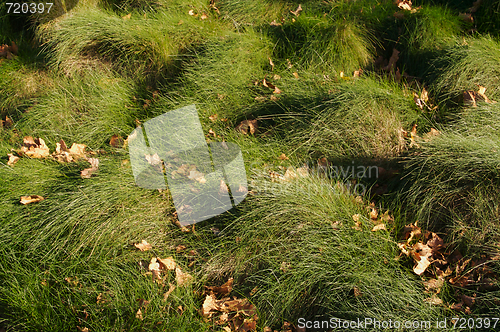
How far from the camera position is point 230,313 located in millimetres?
2355

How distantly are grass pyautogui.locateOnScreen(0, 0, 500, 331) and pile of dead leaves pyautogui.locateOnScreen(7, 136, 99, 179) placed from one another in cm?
7

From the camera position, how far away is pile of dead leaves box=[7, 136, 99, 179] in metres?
3.16

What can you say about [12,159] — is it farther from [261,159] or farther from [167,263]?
[261,159]

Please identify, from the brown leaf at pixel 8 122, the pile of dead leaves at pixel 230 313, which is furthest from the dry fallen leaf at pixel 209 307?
the brown leaf at pixel 8 122

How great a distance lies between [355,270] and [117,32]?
336 cm

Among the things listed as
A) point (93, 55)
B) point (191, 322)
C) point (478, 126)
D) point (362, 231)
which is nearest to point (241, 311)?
point (191, 322)

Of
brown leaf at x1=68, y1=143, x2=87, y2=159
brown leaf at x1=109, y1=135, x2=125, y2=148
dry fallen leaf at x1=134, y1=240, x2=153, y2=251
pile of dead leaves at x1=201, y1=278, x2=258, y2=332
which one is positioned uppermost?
brown leaf at x1=109, y1=135, x2=125, y2=148

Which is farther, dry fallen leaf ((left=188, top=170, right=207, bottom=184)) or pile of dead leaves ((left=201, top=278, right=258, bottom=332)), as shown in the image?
dry fallen leaf ((left=188, top=170, right=207, bottom=184))

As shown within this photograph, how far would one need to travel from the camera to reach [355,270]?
2.28m

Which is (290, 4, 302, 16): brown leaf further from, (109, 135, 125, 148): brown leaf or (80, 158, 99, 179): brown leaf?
(80, 158, 99, 179): brown leaf

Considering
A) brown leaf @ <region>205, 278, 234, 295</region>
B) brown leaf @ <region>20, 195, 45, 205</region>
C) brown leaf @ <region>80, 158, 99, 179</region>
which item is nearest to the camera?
brown leaf @ <region>205, 278, 234, 295</region>

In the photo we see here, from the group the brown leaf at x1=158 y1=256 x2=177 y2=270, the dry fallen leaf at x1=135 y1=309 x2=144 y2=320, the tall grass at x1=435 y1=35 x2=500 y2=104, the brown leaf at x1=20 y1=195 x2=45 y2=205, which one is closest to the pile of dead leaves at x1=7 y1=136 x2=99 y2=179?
the brown leaf at x1=20 y1=195 x2=45 y2=205

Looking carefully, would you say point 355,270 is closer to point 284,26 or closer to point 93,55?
point 284,26

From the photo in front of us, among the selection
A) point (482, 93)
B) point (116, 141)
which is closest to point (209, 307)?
point (116, 141)
